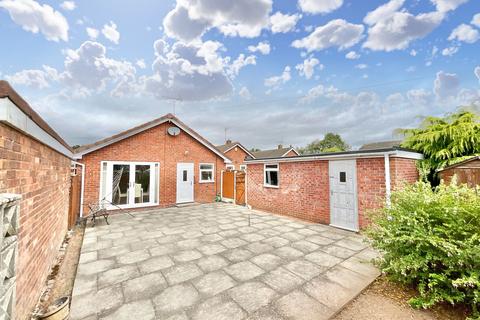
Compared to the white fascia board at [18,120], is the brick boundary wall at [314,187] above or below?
below

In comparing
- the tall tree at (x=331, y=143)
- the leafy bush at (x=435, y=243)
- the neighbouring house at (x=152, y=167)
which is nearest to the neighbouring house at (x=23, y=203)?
the leafy bush at (x=435, y=243)

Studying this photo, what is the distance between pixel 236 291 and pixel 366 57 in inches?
563

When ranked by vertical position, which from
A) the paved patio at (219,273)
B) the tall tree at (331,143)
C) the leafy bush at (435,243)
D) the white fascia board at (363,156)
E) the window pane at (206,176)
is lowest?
the paved patio at (219,273)

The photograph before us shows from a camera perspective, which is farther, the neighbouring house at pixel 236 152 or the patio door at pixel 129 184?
the neighbouring house at pixel 236 152

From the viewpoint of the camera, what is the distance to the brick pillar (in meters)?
1.09

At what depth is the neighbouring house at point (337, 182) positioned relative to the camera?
5.45 metres

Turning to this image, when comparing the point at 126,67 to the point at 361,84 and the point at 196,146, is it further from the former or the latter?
the point at 361,84

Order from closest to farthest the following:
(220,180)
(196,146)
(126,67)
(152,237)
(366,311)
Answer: (366,311), (152,237), (196,146), (220,180), (126,67)

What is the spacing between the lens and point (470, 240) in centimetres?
220

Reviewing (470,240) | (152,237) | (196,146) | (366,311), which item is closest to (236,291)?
(366,311)

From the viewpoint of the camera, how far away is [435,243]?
7.78 feet

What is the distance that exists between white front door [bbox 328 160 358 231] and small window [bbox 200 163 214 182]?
24.3 feet

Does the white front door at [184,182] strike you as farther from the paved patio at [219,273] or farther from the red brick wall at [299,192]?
the paved patio at [219,273]

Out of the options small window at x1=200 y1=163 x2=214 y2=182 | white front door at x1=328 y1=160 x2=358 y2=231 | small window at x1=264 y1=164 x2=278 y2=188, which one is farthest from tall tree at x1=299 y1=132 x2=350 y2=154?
white front door at x1=328 y1=160 x2=358 y2=231
